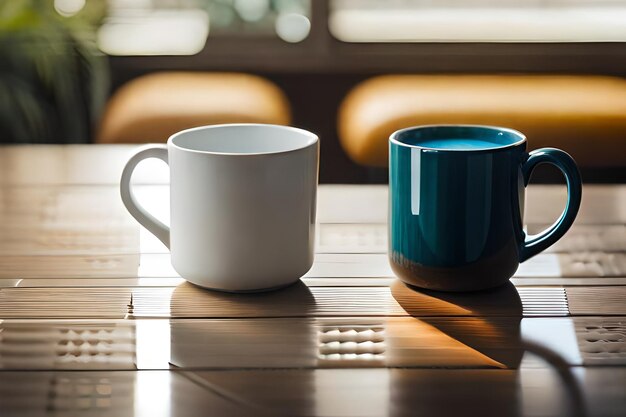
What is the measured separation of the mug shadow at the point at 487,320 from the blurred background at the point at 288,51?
1586 mm

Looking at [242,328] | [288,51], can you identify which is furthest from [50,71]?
[242,328]

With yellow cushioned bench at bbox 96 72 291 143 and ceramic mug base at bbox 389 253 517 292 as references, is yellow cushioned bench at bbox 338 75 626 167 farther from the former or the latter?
ceramic mug base at bbox 389 253 517 292

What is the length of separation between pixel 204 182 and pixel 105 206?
11.7 inches

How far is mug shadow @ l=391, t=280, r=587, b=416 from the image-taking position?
0.49 metres

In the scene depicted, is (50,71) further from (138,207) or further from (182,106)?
(138,207)

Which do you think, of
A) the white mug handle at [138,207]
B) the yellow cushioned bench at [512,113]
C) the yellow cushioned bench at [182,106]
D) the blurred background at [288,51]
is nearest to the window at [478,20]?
the blurred background at [288,51]

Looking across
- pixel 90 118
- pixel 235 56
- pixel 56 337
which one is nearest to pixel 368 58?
pixel 235 56

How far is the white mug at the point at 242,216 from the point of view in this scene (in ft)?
1.83

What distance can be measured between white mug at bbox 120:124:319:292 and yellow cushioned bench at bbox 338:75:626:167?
1253 mm

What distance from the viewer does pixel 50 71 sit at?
2256mm

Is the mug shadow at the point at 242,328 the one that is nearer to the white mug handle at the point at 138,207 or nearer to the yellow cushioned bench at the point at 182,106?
the white mug handle at the point at 138,207

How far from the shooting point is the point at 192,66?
2441 mm

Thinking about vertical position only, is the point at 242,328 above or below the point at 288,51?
below

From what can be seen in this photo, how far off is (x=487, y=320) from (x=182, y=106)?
1.52 meters
